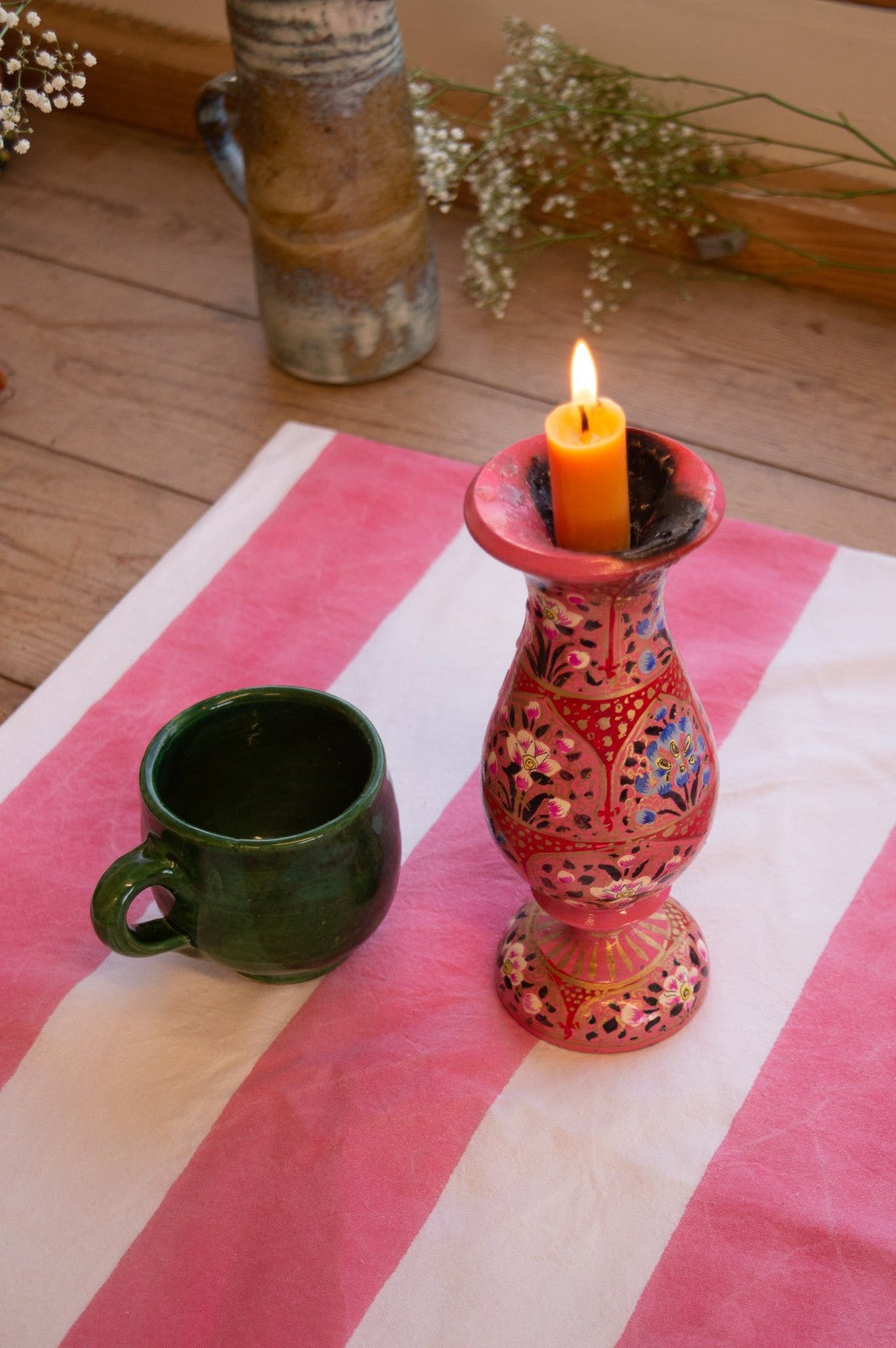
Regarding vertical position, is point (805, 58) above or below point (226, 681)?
above

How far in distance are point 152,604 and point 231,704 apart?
0.65 feet

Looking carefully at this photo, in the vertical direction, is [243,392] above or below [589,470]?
below

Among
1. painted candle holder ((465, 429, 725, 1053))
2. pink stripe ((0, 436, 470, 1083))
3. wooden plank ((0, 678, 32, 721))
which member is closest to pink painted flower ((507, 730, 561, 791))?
painted candle holder ((465, 429, 725, 1053))

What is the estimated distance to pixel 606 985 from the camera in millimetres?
493

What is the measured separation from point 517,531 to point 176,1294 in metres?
0.26

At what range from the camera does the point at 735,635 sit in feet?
2.16

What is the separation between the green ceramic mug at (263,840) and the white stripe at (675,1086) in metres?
0.09

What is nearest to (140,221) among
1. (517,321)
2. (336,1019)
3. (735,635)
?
(517,321)

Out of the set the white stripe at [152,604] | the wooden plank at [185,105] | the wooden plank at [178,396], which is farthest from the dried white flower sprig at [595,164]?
the white stripe at [152,604]

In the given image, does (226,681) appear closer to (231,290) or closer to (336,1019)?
(336,1019)

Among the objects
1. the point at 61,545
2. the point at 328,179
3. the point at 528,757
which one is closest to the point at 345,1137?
the point at 528,757

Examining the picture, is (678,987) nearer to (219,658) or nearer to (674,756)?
(674,756)

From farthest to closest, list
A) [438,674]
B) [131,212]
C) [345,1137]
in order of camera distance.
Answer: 1. [131,212]
2. [438,674]
3. [345,1137]

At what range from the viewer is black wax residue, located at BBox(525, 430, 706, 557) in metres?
0.39
